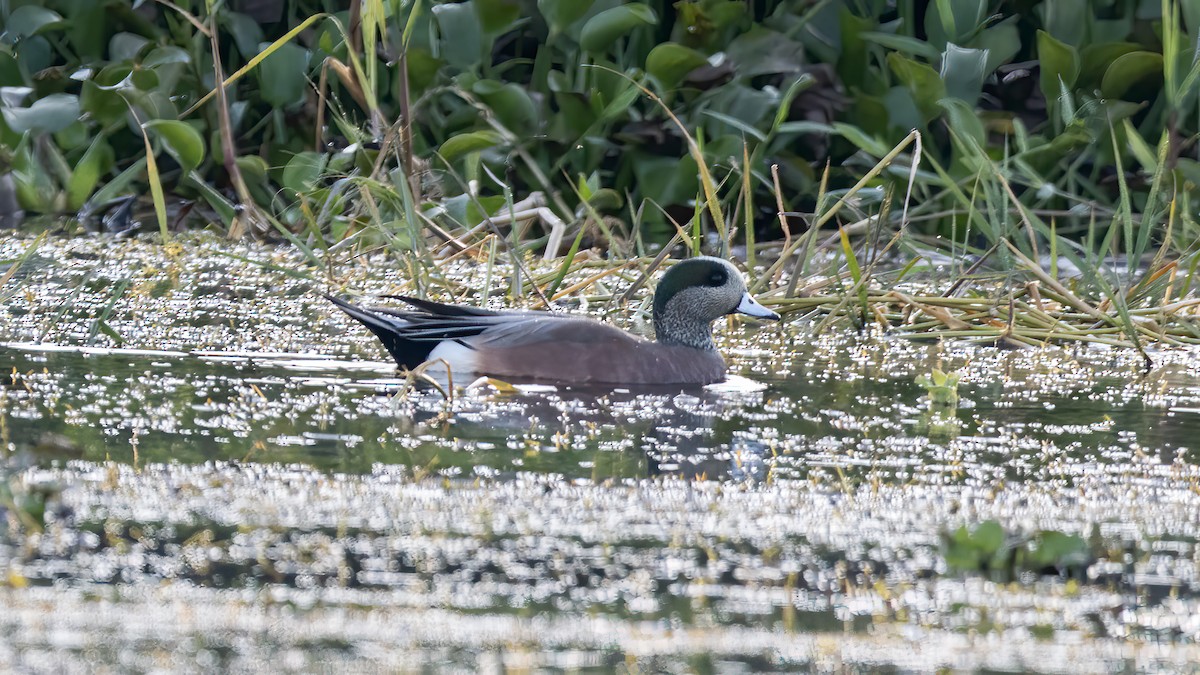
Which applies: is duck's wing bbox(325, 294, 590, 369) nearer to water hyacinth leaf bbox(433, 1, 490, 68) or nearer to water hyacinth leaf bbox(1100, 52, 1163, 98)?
water hyacinth leaf bbox(433, 1, 490, 68)

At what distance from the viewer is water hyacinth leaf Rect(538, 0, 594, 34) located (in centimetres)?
818

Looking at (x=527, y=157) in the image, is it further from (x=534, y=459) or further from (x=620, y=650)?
(x=620, y=650)

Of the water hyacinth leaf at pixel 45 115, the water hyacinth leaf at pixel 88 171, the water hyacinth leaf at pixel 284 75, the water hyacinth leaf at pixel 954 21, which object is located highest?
the water hyacinth leaf at pixel 954 21

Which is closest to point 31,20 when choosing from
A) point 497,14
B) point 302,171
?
point 302,171

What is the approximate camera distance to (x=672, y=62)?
800 centimetres

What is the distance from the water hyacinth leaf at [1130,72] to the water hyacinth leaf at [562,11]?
2267 millimetres

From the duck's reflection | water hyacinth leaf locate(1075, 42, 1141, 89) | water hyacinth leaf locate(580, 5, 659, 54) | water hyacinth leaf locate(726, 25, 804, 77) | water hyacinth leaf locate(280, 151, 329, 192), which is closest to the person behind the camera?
the duck's reflection

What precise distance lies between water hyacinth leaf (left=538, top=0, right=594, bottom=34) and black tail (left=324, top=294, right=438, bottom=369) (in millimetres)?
3320

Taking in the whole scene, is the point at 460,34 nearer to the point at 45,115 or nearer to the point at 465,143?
the point at 465,143

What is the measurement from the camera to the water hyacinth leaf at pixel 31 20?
8984 mm

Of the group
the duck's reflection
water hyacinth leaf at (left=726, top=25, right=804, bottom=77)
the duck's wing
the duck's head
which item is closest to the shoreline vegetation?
water hyacinth leaf at (left=726, top=25, right=804, bottom=77)

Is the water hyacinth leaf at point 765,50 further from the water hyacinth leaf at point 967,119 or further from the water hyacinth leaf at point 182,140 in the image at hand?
the water hyacinth leaf at point 182,140

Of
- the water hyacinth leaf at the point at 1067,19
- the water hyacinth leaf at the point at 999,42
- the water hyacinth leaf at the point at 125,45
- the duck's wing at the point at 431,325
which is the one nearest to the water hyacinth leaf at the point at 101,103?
the water hyacinth leaf at the point at 125,45

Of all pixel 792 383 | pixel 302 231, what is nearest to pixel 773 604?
pixel 792 383
